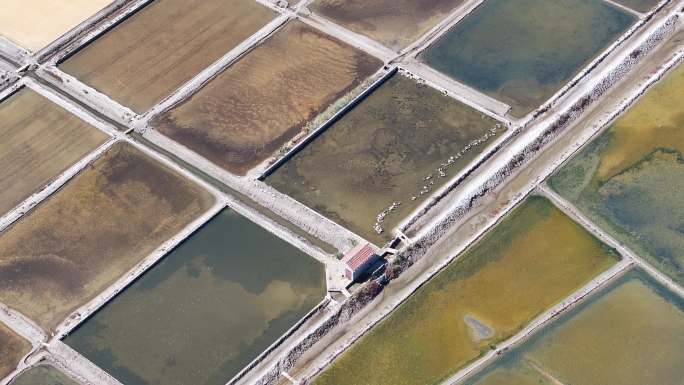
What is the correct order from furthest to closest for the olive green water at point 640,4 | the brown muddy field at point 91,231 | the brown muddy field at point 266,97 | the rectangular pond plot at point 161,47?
the olive green water at point 640,4 < the rectangular pond plot at point 161,47 < the brown muddy field at point 266,97 < the brown muddy field at point 91,231

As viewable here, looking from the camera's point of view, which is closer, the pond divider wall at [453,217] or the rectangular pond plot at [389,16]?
the pond divider wall at [453,217]

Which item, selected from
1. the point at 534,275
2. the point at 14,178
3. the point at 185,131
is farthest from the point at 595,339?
the point at 14,178

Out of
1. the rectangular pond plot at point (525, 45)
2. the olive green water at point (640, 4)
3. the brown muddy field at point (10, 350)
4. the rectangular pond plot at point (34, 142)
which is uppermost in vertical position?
the olive green water at point (640, 4)

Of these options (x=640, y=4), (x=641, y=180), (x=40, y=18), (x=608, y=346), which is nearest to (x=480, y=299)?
(x=608, y=346)

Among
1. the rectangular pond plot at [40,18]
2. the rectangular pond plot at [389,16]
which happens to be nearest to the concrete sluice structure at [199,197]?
the rectangular pond plot at [389,16]

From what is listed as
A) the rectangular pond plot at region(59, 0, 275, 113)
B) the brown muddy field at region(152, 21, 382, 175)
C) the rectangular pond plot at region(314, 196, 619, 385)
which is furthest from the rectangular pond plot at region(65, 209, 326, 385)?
the rectangular pond plot at region(59, 0, 275, 113)

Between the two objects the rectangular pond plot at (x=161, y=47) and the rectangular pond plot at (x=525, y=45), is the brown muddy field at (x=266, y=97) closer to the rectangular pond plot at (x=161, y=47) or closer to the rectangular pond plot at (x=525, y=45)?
the rectangular pond plot at (x=161, y=47)

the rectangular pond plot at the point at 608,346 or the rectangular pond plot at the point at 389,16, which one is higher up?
the rectangular pond plot at the point at 389,16

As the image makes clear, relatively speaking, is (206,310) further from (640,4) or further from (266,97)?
(640,4)

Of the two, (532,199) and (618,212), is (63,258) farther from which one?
(618,212)
